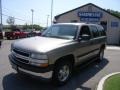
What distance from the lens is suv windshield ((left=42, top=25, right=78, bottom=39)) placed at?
22.1ft

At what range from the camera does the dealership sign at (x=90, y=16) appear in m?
25.2

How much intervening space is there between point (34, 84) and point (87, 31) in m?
3.20

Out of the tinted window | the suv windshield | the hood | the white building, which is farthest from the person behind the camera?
the white building

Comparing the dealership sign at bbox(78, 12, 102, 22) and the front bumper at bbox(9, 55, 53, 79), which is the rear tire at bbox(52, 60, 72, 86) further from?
the dealership sign at bbox(78, 12, 102, 22)

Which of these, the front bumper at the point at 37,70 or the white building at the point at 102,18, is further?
the white building at the point at 102,18

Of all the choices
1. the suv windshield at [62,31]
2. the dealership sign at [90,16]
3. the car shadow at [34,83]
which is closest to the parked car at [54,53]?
the suv windshield at [62,31]

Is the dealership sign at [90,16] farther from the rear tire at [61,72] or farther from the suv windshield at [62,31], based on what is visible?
the rear tire at [61,72]

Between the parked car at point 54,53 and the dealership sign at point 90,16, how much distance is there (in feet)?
59.6

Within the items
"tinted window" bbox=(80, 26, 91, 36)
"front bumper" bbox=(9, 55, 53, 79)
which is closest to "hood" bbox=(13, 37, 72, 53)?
"front bumper" bbox=(9, 55, 53, 79)

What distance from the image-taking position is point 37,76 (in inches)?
207

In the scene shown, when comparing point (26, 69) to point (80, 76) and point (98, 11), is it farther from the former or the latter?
point (98, 11)

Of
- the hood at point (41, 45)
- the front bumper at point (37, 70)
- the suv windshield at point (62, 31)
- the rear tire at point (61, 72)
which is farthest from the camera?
the suv windshield at point (62, 31)

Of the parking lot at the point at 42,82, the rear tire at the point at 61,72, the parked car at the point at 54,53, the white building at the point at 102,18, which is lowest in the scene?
the parking lot at the point at 42,82

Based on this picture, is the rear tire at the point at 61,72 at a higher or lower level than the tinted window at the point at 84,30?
lower
